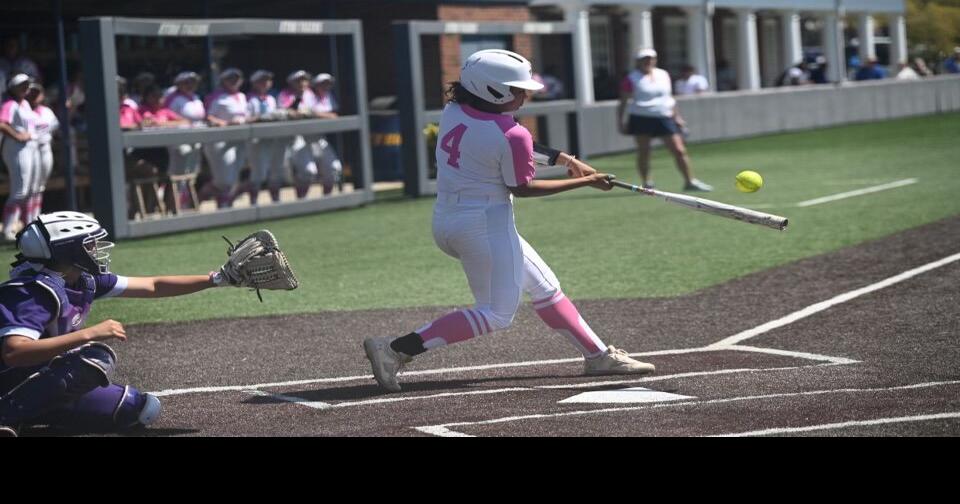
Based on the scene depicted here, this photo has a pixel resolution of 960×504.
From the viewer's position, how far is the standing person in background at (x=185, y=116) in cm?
1812

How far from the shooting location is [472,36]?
1016 inches

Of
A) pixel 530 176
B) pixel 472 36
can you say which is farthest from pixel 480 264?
pixel 472 36

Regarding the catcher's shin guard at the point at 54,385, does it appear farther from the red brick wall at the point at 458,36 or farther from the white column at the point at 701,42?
the white column at the point at 701,42

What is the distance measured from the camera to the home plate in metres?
7.06

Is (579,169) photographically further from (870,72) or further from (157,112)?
(870,72)

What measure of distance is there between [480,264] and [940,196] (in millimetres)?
11159

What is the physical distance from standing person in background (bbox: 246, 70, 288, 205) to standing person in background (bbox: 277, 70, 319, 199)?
0.22m

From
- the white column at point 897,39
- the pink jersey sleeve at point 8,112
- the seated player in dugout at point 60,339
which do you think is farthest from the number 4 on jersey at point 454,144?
the white column at point 897,39

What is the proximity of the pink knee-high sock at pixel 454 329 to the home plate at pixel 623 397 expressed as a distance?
0.68 m

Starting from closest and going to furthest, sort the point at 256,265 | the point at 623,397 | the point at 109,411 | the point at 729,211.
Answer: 1. the point at 109,411
2. the point at 256,265
3. the point at 623,397
4. the point at 729,211

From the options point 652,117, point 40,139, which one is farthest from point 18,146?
point 652,117

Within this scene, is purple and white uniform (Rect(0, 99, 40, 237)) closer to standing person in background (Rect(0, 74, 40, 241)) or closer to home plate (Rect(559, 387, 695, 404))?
standing person in background (Rect(0, 74, 40, 241))

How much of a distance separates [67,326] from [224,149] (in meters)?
12.1

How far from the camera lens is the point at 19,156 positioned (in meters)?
16.8
